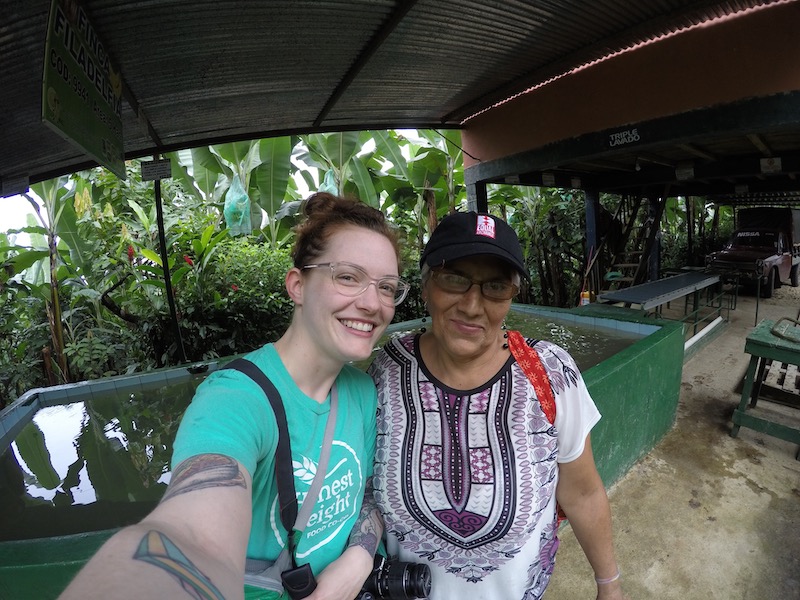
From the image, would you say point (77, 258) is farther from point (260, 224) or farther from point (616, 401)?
point (616, 401)

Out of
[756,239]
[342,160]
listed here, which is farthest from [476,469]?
[756,239]

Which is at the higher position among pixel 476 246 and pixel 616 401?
pixel 476 246

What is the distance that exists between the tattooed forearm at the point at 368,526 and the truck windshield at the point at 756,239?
511 inches

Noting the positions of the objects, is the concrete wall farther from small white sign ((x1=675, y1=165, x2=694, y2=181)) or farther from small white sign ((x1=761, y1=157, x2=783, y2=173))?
small white sign ((x1=761, y1=157, x2=783, y2=173))

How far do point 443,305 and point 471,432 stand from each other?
37 centimetres

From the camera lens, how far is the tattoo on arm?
1.72 ft

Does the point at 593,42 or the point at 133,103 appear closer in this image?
the point at 133,103

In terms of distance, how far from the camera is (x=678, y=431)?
156 inches

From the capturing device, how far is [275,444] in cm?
91

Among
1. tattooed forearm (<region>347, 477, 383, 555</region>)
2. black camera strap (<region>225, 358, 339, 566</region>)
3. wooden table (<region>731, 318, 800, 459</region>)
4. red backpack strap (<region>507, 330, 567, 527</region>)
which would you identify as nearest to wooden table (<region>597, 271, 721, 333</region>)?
wooden table (<region>731, 318, 800, 459</region>)

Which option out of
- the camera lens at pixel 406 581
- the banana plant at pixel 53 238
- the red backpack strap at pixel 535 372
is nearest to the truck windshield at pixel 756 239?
the red backpack strap at pixel 535 372

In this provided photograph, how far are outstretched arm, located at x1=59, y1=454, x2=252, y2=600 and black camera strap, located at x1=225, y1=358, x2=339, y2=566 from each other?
0.10 metres

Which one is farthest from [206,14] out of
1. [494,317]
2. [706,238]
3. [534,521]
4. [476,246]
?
[706,238]

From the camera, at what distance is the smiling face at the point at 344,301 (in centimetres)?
100
